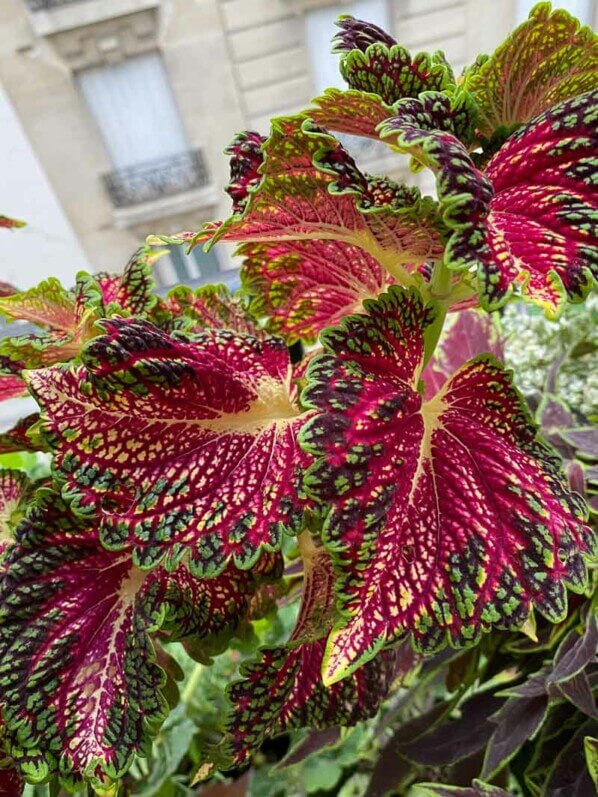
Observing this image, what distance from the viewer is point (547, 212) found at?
30 centimetres

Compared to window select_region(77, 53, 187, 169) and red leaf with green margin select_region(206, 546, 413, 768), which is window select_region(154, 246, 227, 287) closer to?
window select_region(77, 53, 187, 169)

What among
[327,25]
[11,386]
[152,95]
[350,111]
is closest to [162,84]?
[152,95]

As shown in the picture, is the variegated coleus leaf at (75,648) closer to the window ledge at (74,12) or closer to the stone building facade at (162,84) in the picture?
the stone building facade at (162,84)

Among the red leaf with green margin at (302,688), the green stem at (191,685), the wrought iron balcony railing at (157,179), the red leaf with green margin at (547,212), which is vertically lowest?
the green stem at (191,685)

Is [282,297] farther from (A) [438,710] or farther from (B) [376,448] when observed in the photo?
(A) [438,710]

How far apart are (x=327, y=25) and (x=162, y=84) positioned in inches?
18.5

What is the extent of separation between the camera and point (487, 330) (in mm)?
660

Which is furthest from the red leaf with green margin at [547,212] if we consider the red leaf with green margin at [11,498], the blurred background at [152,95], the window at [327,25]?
the window at [327,25]

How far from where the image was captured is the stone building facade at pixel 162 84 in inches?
66.7

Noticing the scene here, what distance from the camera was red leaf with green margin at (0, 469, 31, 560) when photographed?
45 centimetres

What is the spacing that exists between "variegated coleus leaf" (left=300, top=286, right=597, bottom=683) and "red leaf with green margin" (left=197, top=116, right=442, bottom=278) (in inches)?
1.3

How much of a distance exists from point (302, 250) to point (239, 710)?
282mm

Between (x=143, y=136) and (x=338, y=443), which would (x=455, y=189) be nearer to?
(x=338, y=443)

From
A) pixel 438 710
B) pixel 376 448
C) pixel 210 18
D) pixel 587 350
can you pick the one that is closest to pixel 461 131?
pixel 376 448
